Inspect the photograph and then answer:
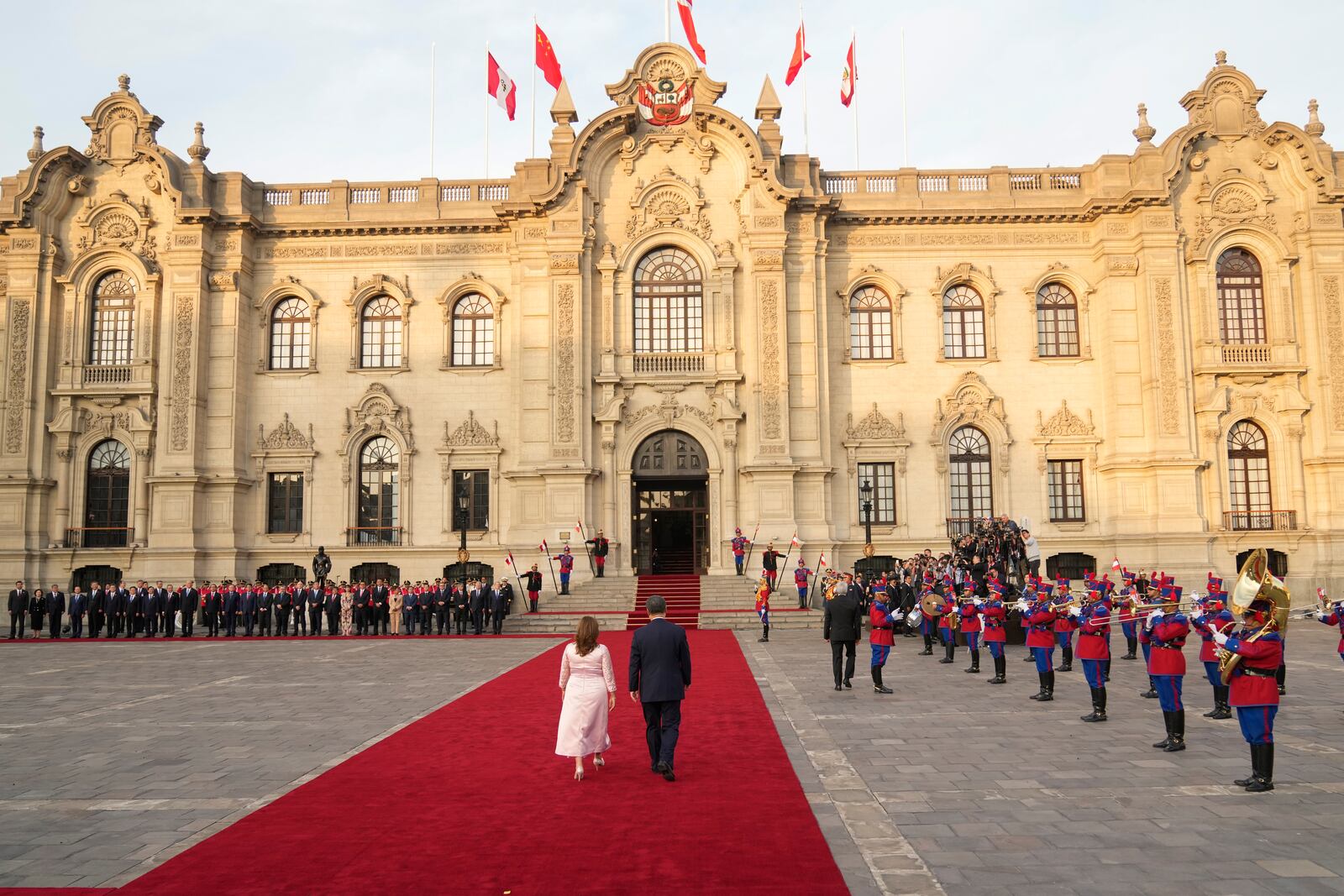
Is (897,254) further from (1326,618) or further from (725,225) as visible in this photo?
(1326,618)

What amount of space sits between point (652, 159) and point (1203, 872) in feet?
98.6

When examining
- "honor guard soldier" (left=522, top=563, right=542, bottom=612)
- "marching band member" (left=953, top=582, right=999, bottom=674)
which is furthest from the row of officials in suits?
"marching band member" (left=953, top=582, right=999, bottom=674)

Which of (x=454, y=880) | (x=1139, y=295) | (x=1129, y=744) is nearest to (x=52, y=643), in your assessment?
(x=454, y=880)

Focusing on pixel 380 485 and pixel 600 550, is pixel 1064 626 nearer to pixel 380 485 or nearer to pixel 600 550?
pixel 600 550

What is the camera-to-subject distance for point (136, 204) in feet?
110

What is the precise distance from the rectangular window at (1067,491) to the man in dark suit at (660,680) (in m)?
26.1

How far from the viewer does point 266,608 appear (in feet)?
92.9

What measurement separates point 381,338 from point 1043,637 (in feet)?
85.8

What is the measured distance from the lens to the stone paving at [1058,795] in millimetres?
6570

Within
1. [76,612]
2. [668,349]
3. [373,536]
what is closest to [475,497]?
[373,536]

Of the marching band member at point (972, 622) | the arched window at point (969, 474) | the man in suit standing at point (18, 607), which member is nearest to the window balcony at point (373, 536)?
the man in suit standing at point (18, 607)

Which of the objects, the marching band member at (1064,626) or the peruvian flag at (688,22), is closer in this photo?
the marching band member at (1064,626)

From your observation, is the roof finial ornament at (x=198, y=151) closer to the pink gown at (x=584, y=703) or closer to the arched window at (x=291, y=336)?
the arched window at (x=291, y=336)

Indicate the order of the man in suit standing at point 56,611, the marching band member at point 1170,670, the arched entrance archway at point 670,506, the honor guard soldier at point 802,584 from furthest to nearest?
the arched entrance archway at point 670,506 → the honor guard soldier at point 802,584 → the man in suit standing at point 56,611 → the marching band member at point 1170,670
